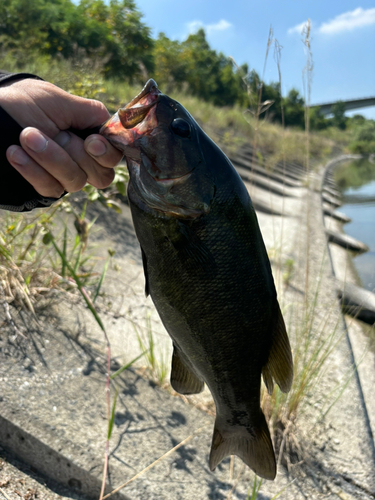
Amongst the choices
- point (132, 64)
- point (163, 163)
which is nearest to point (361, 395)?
point (163, 163)

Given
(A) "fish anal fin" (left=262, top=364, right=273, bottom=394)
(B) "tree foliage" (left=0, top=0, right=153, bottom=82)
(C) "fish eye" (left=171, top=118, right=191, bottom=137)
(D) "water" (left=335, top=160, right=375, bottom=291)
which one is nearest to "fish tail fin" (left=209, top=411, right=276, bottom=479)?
(A) "fish anal fin" (left=262, top=364, right=273, bottom=394)

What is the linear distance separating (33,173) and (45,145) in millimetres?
131

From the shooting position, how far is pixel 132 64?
2152cm

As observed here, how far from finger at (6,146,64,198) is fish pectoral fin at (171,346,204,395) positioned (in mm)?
842

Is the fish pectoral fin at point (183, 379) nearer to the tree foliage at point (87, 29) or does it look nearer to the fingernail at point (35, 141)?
the fingernail at point (35, 141)

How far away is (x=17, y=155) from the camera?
144cm

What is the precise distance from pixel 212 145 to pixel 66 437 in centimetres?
176

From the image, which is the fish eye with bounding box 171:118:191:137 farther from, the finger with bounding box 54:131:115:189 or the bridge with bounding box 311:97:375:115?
the bridge with bounding box 311:97:375:115

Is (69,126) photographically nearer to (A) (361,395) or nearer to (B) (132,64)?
(A) (361,395)

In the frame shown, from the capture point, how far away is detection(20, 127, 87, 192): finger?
4.59 feet

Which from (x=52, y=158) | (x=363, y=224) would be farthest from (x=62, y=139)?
(x=363, y=224)

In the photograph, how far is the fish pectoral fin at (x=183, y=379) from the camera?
163cm

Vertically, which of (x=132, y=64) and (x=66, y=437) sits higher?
(x=132, y=64)

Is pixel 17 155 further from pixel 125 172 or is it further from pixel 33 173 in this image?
pixel 125 172
